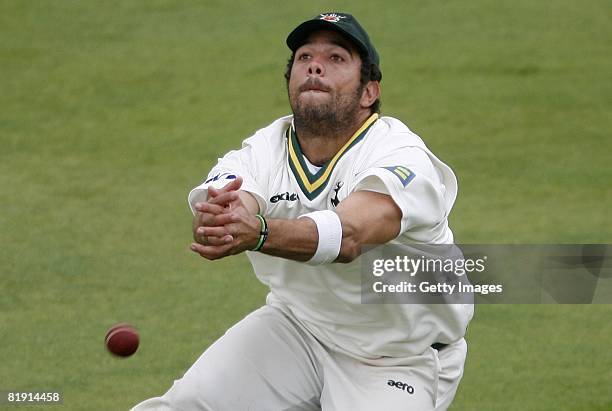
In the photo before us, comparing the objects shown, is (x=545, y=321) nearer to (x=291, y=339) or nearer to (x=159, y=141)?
(x=291, y=339)

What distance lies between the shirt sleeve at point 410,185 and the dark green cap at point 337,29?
2.14ft

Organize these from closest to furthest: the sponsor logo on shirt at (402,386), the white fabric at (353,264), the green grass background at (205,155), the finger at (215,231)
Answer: the finger at (215,231) → the white fabric at (353,264) → the sponsor logo on shirt at (402,386) → the green grass background at (205,155)

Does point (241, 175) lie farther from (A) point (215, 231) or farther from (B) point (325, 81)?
(A) point (215, 231)

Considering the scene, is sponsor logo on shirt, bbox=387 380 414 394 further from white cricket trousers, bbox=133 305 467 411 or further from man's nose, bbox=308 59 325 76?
man's nose, bbox=308 59 325 76

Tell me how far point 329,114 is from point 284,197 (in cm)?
44

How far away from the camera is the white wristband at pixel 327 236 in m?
5.32

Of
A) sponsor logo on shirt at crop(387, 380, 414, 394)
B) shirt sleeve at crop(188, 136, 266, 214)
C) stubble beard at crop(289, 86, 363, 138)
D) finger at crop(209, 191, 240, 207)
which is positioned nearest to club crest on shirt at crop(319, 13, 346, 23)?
stubble beard at crop(289, 86, 363, 138)

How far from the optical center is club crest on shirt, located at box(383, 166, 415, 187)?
5.59 m

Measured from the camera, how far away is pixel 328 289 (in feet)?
20.0

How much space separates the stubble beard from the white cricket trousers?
93 centimetres

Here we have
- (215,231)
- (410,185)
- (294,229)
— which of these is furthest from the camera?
(410,185)

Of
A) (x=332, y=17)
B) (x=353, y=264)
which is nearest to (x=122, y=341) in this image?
(x=353, y=264)

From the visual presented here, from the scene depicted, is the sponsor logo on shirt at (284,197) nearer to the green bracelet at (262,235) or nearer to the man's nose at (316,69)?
the man's nose at (316,69)

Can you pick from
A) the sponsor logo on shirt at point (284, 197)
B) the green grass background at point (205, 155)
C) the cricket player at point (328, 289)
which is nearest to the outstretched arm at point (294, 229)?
the cricket player at point (328, 289)
